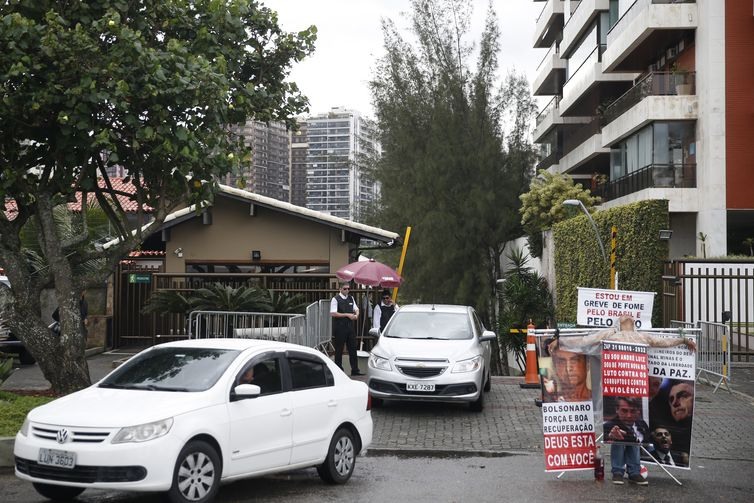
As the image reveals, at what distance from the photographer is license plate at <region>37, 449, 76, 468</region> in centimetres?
787

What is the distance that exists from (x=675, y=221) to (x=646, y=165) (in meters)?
2.33

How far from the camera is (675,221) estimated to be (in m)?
35.2

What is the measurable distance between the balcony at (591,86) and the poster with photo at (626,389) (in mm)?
33681

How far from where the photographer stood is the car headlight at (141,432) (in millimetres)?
7859

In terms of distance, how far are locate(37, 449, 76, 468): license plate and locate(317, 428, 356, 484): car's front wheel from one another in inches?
110

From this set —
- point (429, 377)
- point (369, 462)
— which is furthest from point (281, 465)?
point (429, 377)

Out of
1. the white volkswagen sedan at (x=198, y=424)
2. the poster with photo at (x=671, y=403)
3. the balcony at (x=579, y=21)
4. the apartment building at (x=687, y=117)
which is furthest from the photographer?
the balcony at (x=579, y=21)

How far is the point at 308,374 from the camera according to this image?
9930mm

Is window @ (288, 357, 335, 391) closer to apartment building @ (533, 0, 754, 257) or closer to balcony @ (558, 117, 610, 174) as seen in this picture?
apartment building @ (533, 0, 754, 257)

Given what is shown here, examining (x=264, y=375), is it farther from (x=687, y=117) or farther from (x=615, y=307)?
(x=687, y=117)

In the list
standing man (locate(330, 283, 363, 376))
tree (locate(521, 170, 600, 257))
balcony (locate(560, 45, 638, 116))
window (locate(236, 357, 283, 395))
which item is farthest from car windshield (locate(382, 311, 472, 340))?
balcony (locate(560, 45, 638, 116))

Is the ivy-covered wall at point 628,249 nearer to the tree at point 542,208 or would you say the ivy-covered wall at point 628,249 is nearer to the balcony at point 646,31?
the tree at point 542,208

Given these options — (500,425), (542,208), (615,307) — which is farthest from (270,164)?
(615,307)

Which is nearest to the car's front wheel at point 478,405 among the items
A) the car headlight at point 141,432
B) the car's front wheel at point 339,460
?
Answer: the car's front wheel at point 339,460
